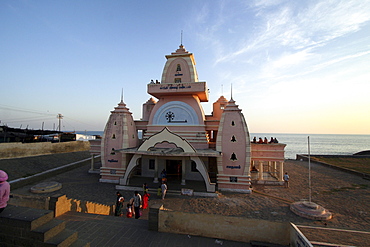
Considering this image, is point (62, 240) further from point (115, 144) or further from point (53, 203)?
point (115, 144)

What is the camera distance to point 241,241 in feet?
20.7

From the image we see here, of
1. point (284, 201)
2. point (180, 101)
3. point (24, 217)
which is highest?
point (180, 101)

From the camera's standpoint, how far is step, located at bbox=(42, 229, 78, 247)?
173 inches

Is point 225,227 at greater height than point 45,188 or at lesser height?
greater

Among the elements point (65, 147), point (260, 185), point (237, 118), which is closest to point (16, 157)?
point (65, 147)

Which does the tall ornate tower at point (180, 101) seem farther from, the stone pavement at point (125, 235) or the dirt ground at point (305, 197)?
the stone pavement at point (125, 235)

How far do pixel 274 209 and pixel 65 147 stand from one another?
30772mm

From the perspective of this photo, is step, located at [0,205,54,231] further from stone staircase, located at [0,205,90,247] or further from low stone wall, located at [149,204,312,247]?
low stone wall, located at [149,204,312,247]

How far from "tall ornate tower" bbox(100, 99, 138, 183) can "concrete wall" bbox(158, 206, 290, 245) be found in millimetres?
11469

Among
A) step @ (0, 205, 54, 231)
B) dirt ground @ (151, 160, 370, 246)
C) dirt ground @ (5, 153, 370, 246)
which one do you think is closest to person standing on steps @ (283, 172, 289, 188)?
dirt ground @ (151, 160, 370, 246)

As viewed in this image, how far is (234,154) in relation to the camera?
1527 centimetres

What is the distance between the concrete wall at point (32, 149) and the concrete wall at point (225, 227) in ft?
78.0

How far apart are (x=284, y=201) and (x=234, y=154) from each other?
476cm

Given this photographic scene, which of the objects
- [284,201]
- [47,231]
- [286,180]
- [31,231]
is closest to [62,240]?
[47,231]
